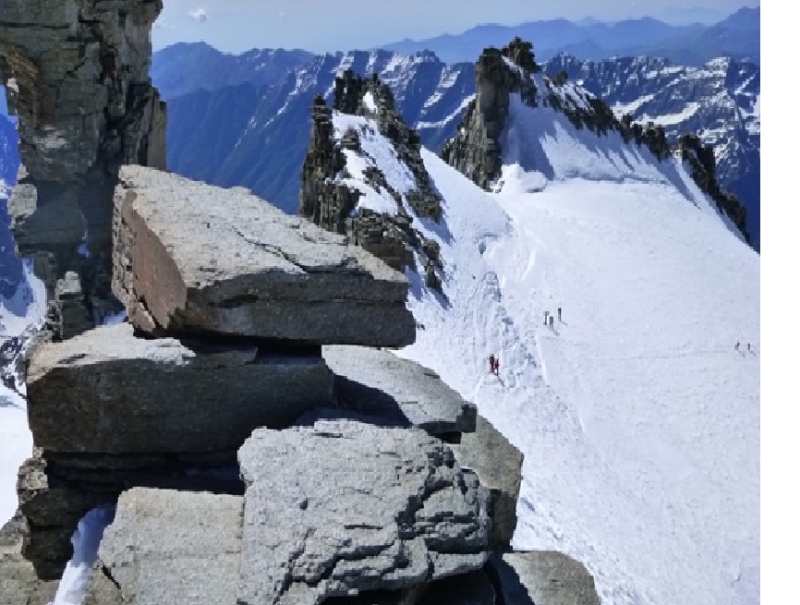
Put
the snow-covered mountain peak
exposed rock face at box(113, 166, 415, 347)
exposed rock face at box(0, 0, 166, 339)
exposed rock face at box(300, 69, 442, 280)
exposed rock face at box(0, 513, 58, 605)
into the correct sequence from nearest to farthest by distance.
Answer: exposed rock face at box(113, 166, 415, 347)
exposed rock face at box(0, 513, 58, 605)
the snow-covered mountain peak
exposed rock face at box(0, 0, 166, 339)
exposed rock face at box(300, 69, 442, 280)

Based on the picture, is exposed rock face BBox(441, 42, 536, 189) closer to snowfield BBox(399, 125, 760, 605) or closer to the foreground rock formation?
snowfield BBox(399, 125, 760, 605)

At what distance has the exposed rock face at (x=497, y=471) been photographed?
900cm

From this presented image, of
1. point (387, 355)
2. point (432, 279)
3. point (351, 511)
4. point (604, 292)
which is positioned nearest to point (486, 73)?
point (604, 292)

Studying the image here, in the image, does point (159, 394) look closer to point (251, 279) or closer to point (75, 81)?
point (251, 279)

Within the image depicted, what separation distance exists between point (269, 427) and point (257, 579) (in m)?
2.27

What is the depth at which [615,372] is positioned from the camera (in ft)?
104

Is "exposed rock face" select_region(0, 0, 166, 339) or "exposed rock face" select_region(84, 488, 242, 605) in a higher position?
"exposed rock face" select_region(0, 0, 166, 339)

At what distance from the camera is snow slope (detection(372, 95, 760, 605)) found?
20547mm

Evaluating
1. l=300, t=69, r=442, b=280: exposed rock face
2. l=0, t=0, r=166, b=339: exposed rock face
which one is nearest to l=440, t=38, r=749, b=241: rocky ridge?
l=300, t=69, r=442, b=280: exposed rock face

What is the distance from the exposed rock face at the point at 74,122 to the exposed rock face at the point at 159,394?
24.8 m

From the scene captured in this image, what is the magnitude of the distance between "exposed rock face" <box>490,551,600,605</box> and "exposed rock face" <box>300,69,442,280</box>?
19884mm

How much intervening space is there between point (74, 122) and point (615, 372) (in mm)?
24396

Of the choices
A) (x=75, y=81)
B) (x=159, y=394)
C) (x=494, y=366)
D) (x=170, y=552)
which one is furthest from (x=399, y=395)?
(x=75, y=81)
